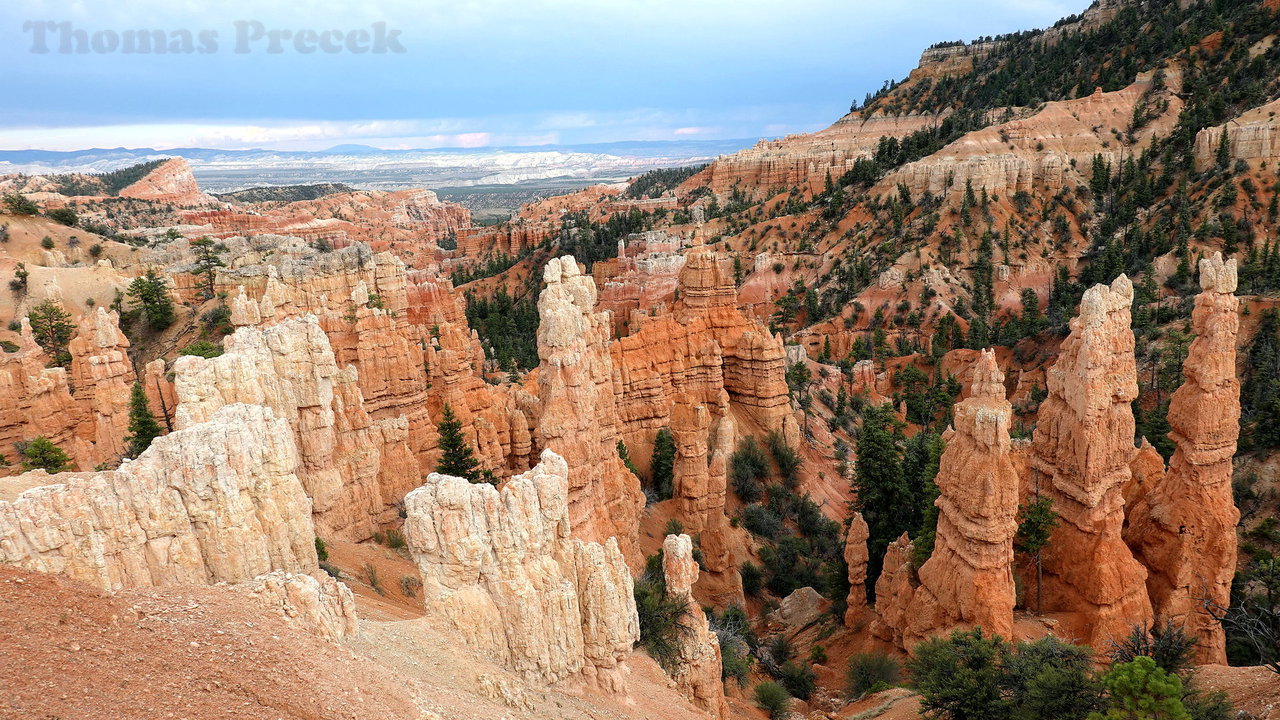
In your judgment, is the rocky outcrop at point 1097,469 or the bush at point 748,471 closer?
the rocky outcrop at point 1097,469

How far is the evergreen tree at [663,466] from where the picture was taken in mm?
33844

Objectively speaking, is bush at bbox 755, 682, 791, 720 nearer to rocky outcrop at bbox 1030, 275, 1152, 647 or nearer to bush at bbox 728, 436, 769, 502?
rocky outcrop at bbox 1030, 275, 1152, 647

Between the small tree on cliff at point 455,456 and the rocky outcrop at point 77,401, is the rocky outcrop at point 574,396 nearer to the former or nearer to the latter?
the small tree on cliff at point 455,456

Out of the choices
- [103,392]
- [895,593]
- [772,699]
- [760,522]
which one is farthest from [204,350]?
[895,593]

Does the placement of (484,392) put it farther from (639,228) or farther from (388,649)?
(639,228)

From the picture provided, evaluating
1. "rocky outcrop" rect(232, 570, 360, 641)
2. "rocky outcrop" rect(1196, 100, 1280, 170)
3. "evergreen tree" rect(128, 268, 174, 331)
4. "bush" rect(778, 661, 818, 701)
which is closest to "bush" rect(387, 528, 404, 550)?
"rocky outcrop" rect(232, 570, 360, 641)

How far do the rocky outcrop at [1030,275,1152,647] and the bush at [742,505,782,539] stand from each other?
13986 millimetres

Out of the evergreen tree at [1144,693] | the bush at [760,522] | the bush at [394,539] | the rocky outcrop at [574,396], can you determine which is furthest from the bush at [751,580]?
the evergreen tree at [1144,693]

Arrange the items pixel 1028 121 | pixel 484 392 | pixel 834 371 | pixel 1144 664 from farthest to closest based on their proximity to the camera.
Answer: pixel 1028 121 < pixel 834 371 < pixel 484 392 < pixel 1144 664

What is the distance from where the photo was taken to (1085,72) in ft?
331

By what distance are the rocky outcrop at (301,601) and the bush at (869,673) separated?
16.8 m

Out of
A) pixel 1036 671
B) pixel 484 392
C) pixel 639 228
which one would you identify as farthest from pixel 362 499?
pixel 639 228

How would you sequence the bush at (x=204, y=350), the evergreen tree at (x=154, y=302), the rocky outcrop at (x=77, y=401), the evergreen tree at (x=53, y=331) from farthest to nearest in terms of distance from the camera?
the evergreen tree at (x=154, y=302) → the evergreen tree at (x=53, y=331) → the bush at (x=204, y=350) → the rocky outcrop at (x=77, y=401)

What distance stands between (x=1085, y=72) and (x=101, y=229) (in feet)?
387
